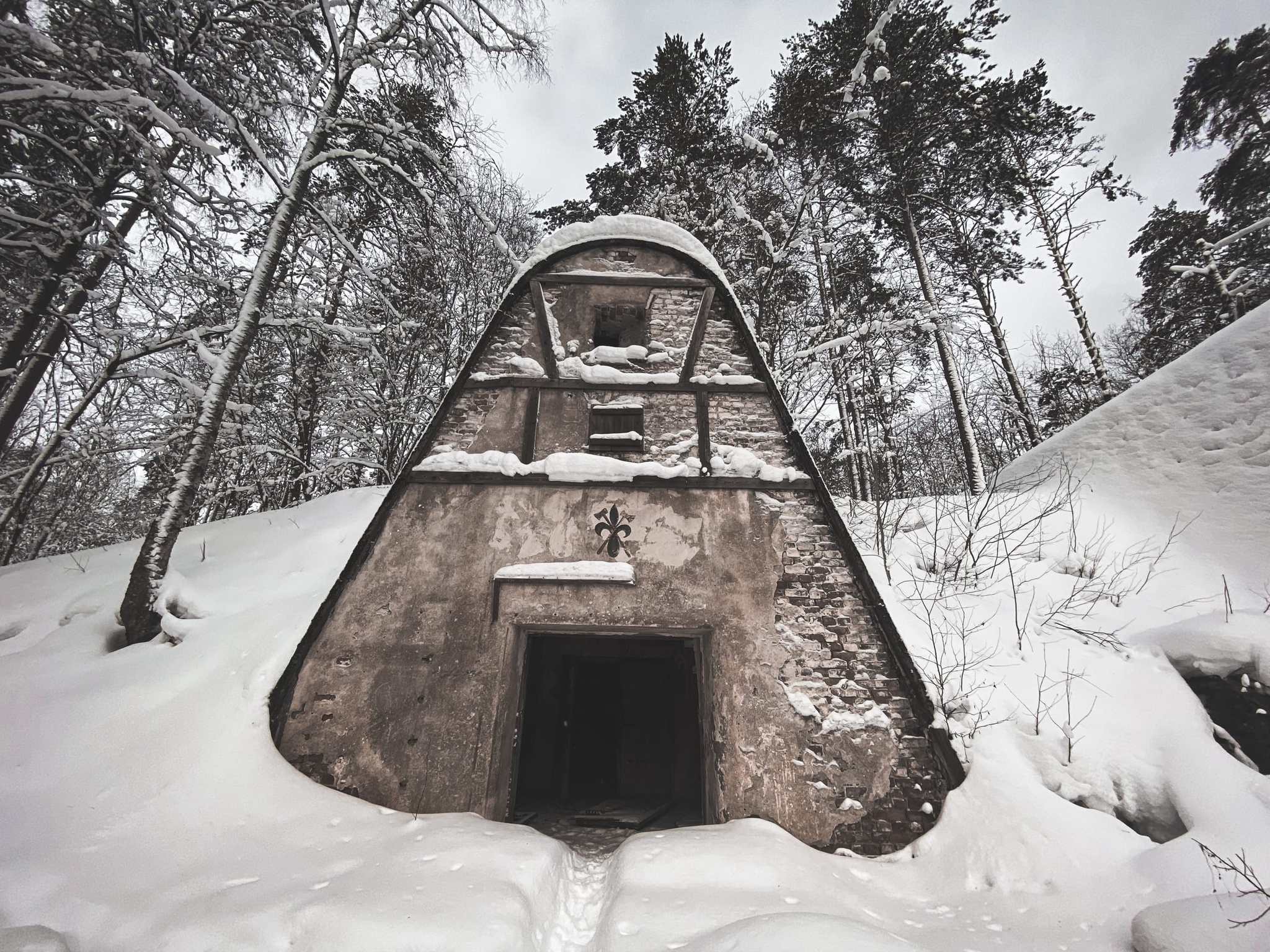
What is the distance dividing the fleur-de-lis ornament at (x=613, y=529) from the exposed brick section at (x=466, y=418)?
1.61 metres

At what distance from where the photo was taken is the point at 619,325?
5.72m

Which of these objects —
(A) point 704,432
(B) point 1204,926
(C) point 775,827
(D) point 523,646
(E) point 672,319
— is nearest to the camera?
(B) point 1204,926

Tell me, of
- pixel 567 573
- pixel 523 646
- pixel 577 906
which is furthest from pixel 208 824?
pixel 567 573

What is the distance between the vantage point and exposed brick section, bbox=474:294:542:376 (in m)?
5.20

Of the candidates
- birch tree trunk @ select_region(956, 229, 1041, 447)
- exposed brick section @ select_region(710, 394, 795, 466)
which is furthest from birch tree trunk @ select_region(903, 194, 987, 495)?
exposed brick section @ select_region(710, 394, 795, 466)

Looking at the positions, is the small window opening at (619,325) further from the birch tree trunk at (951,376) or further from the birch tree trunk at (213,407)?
the birch tree trunk at (951,376)

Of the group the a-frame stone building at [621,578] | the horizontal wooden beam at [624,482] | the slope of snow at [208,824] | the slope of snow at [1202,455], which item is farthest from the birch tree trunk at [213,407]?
the slope of snow at [1202,455]

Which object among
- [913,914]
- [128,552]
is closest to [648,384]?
[913,914]

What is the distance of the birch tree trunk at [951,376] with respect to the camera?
32.2 ft

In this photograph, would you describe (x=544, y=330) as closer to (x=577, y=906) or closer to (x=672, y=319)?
(x=672, y=319)

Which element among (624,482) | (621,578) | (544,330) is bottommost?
(621,578)

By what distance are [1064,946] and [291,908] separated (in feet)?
12.5

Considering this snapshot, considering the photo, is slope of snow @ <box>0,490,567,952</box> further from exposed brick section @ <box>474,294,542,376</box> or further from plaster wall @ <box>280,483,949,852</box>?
exposed brick section @ <box>474,294,542,376</box>

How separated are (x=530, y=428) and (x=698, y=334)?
218 centimetres
